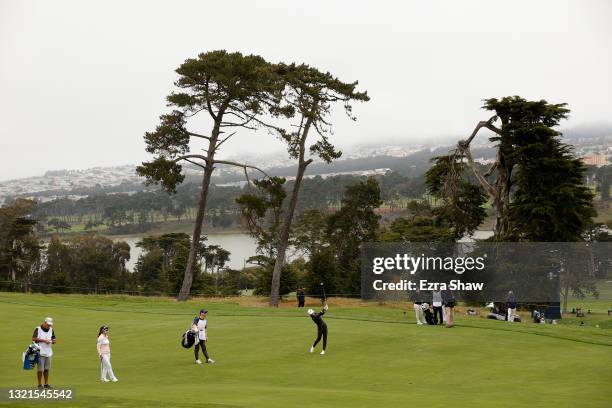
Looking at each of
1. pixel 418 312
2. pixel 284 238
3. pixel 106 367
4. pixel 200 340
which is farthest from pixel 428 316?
pixel 284 238

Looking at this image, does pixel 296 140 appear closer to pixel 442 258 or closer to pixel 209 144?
pixel 209 144

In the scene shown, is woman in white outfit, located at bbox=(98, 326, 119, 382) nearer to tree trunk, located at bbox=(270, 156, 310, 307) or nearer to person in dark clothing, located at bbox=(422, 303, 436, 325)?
person in dark clothing, located at bbox=(422, 303, 436, 325)

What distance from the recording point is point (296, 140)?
50.4 metres

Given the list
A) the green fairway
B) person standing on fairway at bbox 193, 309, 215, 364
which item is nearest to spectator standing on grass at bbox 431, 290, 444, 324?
the green fairway

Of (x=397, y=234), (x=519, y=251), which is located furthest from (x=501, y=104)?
(x=397, y=234)

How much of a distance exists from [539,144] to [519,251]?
23.5 feet

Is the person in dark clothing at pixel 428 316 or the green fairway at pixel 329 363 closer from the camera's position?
the green fairway at pixel 329 363

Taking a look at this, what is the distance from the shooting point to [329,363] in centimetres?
2281

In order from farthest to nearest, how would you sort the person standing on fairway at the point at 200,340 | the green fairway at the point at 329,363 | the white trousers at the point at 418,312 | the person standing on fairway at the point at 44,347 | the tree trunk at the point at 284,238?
1. the tree trunk at the point at 284,238
2. the white trousers at the point at 418,312
3. the person standing on fairway at the point at 200,340
4. the person standing on fairway at the point at 44,347
5. the green fairway at the point at 329,363

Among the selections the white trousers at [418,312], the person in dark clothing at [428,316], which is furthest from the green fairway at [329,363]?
the person in dark clothing at [428,316]

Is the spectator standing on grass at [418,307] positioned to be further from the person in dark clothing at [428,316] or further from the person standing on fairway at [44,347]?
the person standing on fairway at [44,347]

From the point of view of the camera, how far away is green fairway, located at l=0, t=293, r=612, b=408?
1716 cm

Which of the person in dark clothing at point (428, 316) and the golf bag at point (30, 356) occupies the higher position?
the person in dark clothing at point (428, 316)

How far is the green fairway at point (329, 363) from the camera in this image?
1716 cm
